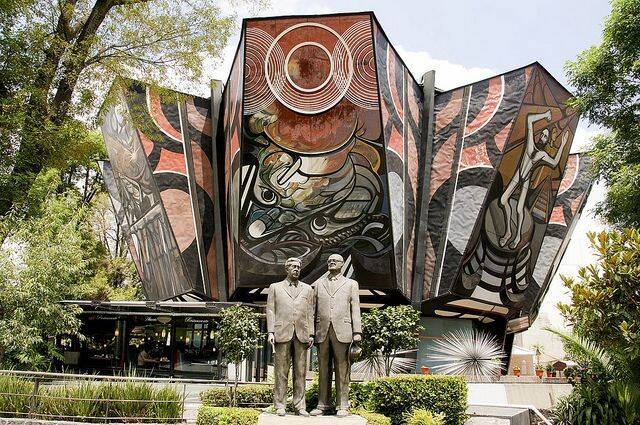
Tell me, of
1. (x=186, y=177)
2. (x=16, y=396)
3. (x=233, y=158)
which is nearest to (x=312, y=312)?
(x=16, y=396)

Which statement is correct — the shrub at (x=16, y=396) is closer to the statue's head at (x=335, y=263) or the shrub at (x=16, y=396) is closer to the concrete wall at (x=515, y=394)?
the statue's head at (x=335, y=263)

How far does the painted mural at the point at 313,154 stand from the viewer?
71.3 ft

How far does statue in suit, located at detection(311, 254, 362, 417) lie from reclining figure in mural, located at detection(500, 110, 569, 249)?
17.7 meters

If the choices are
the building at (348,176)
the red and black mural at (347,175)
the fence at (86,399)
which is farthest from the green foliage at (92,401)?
the building at (348,176)

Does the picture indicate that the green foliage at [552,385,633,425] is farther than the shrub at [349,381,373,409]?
Yes

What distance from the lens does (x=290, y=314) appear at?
8.48 metres

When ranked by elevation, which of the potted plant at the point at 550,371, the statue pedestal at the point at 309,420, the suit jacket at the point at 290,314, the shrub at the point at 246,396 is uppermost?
the suit jacket at the point at 290,314

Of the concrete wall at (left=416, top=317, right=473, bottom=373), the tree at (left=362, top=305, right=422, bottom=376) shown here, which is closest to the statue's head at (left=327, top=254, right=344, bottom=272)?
the tree at (left=362, top=305, right=422, bottom=376)

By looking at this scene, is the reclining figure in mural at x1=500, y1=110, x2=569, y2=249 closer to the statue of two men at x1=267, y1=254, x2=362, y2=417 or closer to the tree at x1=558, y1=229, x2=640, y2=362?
the tree at x1=558, y1=229, x2=640, y2=362

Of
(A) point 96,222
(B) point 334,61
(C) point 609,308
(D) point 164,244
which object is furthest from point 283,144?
(A) point 96,222

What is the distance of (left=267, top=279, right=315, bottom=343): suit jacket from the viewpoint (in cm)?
844

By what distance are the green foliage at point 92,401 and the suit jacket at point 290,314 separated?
3.73 meters

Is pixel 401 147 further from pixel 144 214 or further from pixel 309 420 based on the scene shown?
pixel 309 420

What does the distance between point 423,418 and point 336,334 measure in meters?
2.57
